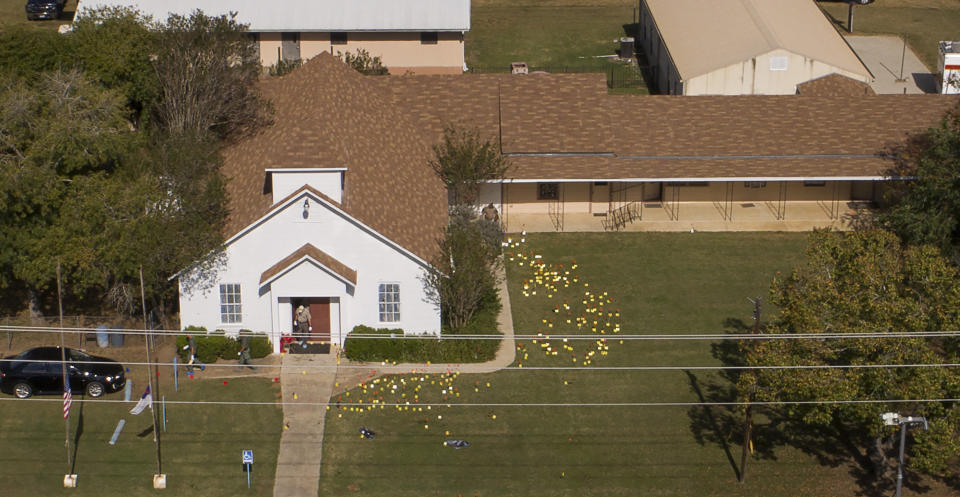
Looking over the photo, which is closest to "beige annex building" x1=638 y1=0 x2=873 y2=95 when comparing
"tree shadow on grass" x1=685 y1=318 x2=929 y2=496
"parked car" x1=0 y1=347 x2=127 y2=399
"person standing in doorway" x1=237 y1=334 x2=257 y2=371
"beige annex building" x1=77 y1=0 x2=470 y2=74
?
"beige annex building" x1=77 y1=0 x2=470 y2=74

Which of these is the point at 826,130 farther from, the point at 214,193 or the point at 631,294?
the point at 214,193

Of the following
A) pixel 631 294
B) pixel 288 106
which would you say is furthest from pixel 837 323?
pixel 288 106

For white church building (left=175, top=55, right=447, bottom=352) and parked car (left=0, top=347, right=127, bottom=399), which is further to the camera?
white church building (left=175, top=55, right=447, bottom=352)

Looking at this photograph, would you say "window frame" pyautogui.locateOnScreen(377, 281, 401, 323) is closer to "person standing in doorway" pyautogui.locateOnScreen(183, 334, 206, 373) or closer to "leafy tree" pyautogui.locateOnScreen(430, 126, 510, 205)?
"person standing in doorway" pyautogui.locateOnScreen(183, 334, 206, 373)

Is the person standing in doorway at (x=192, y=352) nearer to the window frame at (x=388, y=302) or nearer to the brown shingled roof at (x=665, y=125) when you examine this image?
the window frame at (x=388, y=302)

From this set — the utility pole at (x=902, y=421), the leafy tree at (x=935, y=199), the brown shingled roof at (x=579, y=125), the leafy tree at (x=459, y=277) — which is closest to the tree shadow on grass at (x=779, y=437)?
the utility pole at (x=902, y=421)

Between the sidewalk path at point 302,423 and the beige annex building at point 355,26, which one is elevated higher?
the beige annex building at point 355,26

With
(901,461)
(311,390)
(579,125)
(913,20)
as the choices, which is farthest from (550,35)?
(901,461)
